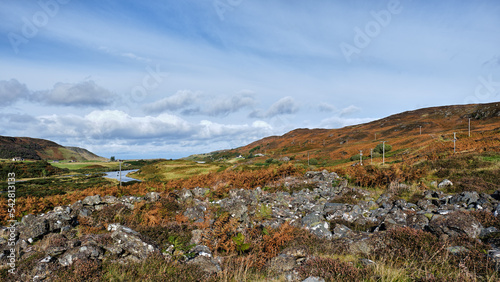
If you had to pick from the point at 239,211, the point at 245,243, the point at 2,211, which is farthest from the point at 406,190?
the point at 2,211

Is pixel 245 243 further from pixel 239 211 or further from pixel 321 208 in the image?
pixel 321 208

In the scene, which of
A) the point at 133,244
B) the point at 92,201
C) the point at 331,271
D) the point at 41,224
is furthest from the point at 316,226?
the point at 92,201

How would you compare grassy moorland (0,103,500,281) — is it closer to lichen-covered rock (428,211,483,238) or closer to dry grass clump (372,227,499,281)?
dry grass clump (372,227,499,281)

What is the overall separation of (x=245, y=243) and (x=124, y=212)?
8.20 meters

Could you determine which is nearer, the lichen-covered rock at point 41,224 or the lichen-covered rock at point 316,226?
the lichen-covered rock at point 316,226

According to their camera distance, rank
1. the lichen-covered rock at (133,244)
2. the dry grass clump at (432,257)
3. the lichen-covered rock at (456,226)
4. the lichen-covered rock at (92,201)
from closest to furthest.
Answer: the dry grass clump at (432,257), the lichen-covered rock at (133,244), the lichen-covered rock at (456,226), the lichen-covered rock at (92,201)

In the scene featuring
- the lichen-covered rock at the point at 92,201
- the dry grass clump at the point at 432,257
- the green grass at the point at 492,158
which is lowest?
the lichen-covered rock at the point at 92,201

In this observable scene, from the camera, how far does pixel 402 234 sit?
744cm

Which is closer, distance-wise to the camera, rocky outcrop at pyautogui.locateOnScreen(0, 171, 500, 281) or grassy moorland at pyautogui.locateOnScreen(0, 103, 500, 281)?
grassy moorland at pyautogui.locateOnScreen(0, 103, 500, 281)

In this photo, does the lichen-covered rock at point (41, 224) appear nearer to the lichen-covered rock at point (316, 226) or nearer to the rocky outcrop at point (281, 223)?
the rocky outcrop at point (281, 223)

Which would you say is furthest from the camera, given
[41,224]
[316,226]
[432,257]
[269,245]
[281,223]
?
[281,223]

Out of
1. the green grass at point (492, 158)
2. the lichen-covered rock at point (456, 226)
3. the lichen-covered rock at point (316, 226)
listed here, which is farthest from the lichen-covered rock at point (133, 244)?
the green grass at point (492, 158)

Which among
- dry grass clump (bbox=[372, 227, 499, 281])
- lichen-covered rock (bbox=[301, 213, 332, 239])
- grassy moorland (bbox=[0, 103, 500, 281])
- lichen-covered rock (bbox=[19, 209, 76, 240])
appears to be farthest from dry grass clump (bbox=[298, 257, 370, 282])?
lichen-covered rock (bbox=[19, 209, 76, 240])

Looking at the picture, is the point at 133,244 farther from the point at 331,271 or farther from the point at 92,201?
the point at 92,201
